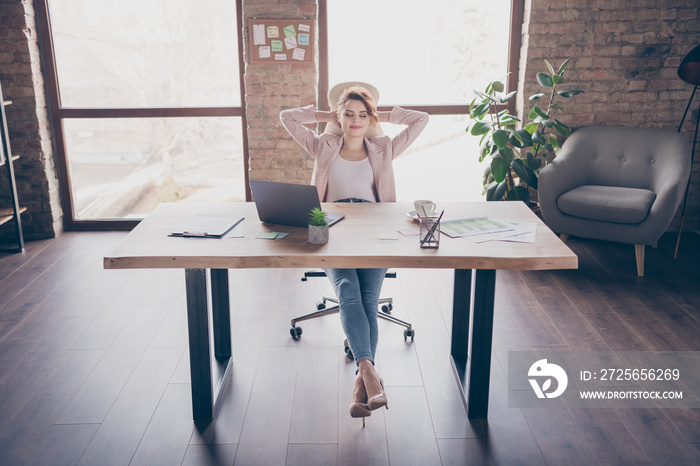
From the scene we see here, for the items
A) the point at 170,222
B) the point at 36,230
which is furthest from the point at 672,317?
the point at 36,230

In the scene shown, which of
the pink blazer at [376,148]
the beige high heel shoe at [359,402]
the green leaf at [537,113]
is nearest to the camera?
the beige high heel shoe at [359,402]

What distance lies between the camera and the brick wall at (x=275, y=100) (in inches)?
171

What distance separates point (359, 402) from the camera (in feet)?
6.88

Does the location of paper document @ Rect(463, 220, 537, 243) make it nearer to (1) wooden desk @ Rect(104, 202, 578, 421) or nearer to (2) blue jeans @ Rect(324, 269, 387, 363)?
(1) wooden desk @ Rect(104, 202, 578, 421)

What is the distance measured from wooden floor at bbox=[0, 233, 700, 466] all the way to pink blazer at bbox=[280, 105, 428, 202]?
722 mm

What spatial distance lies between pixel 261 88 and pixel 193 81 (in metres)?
0.57

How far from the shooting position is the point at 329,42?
4.61 metres

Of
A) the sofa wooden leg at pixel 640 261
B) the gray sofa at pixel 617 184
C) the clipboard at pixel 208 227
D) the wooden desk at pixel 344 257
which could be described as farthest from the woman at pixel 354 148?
the sofa wooden leg at pixel 640 261

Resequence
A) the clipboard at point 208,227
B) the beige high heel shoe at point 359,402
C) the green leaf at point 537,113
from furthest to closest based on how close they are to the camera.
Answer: the green leaf at point 537,113
the clipboard at point 208,227
the beige high heel shoe at point 359,402

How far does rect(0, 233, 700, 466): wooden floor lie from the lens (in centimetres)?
214

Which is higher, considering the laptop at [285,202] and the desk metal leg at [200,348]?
the laptop at [285,202]

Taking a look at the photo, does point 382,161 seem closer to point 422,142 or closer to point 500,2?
point 422,142

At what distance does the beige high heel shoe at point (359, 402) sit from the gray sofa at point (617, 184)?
95.6 inches

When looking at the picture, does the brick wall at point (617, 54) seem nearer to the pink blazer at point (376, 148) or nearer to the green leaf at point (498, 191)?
the green leaf at point (498, 191)
